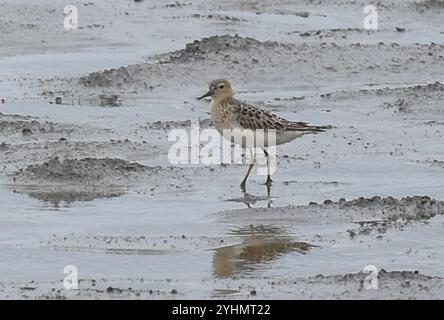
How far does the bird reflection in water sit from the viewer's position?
971 centimetres

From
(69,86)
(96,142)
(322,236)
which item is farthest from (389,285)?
(69,86)

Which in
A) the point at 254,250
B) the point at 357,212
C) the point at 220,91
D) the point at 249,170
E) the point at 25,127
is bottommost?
the point at 254,250

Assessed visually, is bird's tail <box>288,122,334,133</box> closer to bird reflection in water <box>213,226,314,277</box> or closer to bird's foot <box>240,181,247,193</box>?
bird's foot <box>240,181,247,193</box>

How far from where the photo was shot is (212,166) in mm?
12727

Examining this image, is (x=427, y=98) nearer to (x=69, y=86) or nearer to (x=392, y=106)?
(x=392, y=106)

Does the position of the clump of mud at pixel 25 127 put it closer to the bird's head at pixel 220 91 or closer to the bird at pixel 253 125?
the bird's head at pixel 220 91

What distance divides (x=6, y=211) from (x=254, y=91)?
18.9 feet

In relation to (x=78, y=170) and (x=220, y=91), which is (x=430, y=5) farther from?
(x=78, y=170)

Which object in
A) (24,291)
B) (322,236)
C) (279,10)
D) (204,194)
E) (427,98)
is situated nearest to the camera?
(24,291)

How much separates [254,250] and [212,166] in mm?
2607

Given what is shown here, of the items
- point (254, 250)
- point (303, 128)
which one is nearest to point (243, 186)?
point (303, 128)

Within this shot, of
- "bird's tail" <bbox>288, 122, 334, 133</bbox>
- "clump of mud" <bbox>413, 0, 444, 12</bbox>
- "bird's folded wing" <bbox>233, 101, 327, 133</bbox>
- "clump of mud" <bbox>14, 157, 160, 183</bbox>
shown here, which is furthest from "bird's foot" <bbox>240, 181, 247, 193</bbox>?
"clump of mud" <bbox>413, 0, 444, 12</bbox>

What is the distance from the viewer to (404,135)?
14.2m

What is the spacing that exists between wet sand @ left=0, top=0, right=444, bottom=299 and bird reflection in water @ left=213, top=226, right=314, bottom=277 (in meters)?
0.02
